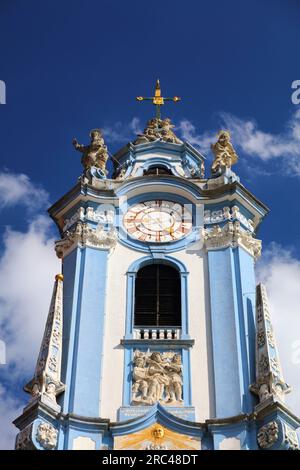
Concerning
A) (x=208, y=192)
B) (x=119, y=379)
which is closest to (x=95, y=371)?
(x=119, y=379)

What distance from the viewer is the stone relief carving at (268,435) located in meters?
22.6

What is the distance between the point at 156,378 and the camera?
2444 centimetres

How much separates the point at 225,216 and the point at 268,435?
7.49m

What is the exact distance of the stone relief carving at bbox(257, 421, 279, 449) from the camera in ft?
A: 74.0

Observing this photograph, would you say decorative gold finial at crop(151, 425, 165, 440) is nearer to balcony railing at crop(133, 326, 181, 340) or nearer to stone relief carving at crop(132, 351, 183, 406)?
stone relief carving at crop(132, 351, 183, 406)

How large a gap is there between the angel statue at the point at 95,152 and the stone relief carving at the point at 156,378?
726cm

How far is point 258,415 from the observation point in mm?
23094

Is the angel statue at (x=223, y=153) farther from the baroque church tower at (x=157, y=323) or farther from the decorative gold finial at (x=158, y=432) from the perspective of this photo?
the decorative gold finial at (x=158, y=432)

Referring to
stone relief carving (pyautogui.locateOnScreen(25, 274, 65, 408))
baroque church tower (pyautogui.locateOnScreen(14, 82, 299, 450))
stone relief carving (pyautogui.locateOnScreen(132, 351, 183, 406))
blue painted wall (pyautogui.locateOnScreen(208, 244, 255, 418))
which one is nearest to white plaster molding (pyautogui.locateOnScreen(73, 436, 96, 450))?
baroque church tower (pyautogui.locateOnScreen(14, 82, 299, 450))

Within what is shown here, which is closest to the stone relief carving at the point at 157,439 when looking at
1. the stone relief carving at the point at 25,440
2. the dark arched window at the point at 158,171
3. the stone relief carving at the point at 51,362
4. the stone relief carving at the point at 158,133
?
the stone relief carving at the point at 51,362

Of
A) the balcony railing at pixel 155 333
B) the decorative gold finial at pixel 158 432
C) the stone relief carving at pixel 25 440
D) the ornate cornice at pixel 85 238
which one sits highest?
the ornate cornice at pixel 85 238

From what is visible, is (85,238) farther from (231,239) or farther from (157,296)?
(231,239)

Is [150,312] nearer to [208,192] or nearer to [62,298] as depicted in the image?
[62,298]

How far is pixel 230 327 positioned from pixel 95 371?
3.37 metres
